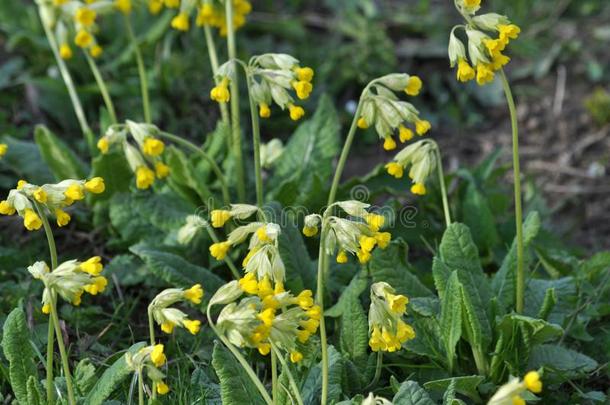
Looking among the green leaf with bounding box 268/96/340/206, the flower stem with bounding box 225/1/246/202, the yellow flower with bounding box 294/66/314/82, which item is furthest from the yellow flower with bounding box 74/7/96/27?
the yellow flower with bounding box 294/66/314/82

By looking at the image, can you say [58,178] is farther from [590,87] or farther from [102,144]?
[590,87]

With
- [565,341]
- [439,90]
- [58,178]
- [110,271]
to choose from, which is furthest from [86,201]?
[439,90]

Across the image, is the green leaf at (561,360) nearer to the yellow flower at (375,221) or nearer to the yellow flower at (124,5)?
the yellow flower at (375,221)

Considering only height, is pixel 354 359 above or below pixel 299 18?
below

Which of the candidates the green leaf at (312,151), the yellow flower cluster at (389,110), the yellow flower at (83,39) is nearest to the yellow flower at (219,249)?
the yellow flower cluster at (389,110)

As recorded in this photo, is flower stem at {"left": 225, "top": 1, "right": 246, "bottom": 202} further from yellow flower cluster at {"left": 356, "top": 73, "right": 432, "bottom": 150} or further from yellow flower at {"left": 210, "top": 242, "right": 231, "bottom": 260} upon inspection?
yellow flower at {"left": 210, "top": 242, "right": 231, "bottom": 260}

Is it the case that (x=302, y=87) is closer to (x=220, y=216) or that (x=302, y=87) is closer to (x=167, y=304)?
(x=220, y=216)
